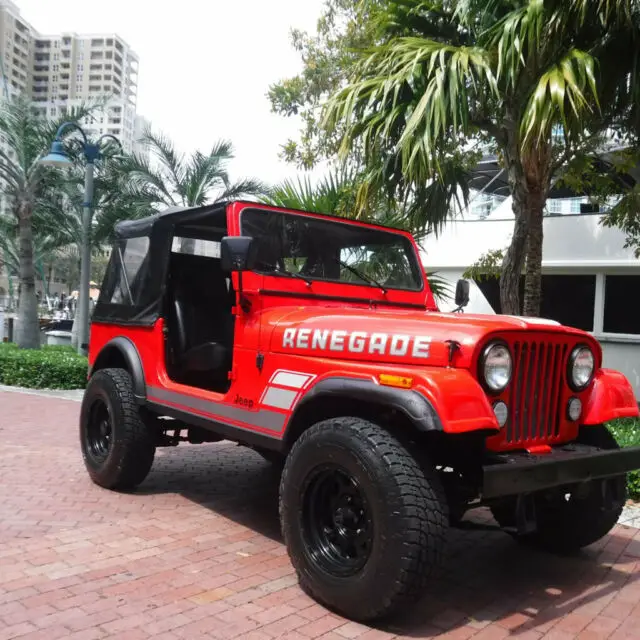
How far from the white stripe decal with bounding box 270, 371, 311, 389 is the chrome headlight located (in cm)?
94

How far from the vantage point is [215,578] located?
11.9ft

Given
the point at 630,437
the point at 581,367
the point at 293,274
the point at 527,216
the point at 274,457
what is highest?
the point at 527,216

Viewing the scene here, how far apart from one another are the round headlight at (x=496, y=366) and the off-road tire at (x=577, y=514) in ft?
2.49

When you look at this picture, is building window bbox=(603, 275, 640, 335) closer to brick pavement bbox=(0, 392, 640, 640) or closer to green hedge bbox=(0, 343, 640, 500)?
brick pavement bbox=(0, 392, 640, 640)

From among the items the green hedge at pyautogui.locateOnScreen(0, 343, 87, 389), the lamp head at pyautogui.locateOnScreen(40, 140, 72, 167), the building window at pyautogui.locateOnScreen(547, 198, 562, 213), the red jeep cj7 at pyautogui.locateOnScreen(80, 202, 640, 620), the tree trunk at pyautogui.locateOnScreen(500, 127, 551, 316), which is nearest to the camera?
the red jeep cj7 at pyautogui.locateOnScreen(80, 202, 640, 620)

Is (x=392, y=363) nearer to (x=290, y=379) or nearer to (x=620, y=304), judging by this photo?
(x=290, y=379)

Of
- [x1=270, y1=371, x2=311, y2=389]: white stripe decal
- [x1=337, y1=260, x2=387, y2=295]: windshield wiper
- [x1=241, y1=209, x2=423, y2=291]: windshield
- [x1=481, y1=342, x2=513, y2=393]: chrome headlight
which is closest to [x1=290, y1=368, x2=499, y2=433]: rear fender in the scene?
[x1=481, y1=342, x2=513, y2=393]: chrome headlight

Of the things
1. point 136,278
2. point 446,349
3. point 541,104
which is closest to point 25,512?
point 136,278

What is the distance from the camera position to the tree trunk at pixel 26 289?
604 inches

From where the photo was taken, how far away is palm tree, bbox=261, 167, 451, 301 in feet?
25.9

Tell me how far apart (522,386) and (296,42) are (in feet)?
35.5

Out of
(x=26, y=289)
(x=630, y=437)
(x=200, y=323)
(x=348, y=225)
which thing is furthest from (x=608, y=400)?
(x=26, y=289)

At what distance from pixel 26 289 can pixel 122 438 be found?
12.2m

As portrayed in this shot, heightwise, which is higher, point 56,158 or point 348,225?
point 56,158
